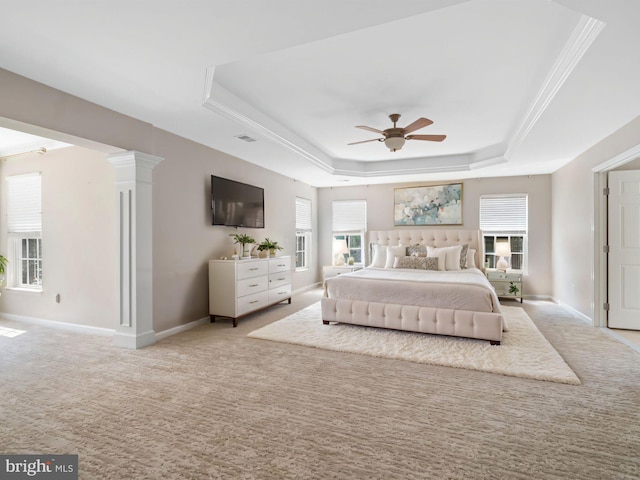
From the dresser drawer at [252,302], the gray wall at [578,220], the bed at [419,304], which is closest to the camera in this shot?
the bed at [419,304]

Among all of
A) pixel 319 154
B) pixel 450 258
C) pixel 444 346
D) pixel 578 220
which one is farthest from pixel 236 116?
pixel 578 220

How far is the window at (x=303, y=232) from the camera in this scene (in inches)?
289

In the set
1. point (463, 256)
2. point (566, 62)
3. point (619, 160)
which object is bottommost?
point (463, 256)

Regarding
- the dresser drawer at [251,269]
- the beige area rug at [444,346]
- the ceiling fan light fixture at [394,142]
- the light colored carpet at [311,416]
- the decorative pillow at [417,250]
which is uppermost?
the ceiling fan light fixture at [394,142]

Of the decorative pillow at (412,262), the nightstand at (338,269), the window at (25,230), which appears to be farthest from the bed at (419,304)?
the window at (25,230)

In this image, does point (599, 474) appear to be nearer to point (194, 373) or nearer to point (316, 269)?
point (194, 373)

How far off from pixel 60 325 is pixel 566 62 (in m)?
6.14

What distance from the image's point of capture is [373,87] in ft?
10.7

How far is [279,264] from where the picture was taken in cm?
556

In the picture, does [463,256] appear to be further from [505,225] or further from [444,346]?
[444,346]

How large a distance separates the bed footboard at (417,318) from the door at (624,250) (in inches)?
77.1

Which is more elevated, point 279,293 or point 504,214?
point 504,214

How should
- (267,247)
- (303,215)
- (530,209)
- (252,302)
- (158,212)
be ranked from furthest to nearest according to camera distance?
(303,215)
(530,209)
(267,247)
(252,302)
(158,212)

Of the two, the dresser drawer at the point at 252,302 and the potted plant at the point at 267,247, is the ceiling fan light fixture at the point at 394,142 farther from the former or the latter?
the dresser drawer at the point at 252,302
